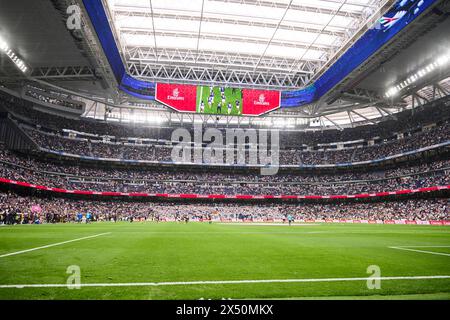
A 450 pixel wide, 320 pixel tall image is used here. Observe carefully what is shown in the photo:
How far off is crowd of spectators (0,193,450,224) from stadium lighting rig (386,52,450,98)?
693 inches

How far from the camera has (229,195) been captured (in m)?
61.3

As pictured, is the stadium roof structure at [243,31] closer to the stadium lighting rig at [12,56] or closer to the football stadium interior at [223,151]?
the football stadium interior at [223,151]

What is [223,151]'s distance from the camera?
220ft

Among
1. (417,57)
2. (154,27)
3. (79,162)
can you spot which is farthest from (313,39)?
(79,162)

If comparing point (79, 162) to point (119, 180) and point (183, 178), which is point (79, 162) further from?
point (183, 178)

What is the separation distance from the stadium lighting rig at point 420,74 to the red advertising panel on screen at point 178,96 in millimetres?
27175

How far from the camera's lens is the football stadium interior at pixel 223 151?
655 cm

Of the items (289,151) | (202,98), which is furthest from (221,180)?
(202,98)

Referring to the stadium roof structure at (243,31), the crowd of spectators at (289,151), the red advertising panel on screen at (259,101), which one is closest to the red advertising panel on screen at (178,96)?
the stadium roof structure at (243,31)

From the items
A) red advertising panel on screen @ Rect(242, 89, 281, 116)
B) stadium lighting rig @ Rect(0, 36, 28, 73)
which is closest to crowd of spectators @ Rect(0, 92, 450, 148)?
stadium lighting rig @ Rect(0, 36, 28, 73)

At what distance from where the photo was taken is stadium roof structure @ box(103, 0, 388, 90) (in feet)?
92.5

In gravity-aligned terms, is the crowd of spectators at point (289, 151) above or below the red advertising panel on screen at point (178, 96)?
below

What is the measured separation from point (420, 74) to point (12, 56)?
148 ft

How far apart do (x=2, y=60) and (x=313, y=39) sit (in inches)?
1308
